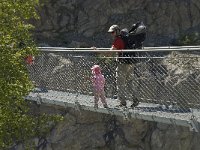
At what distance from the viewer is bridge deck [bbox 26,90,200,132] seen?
25.0ft

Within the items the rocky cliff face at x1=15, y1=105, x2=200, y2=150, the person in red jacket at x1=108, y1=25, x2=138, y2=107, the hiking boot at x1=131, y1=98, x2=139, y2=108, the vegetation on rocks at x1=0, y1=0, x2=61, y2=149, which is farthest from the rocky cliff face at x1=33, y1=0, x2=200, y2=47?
the vegetation on rocks at x1=0, y1=0, x2=61, y2=149

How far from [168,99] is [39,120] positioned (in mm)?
2575

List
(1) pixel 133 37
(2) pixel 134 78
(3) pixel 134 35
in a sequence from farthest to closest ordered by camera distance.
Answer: (2) pixel 134 78 < (1) pixel 133 37 < (3) pixel 134 35

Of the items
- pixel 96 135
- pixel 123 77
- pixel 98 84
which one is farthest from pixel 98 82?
pixel 96 135

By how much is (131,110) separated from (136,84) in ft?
2.82

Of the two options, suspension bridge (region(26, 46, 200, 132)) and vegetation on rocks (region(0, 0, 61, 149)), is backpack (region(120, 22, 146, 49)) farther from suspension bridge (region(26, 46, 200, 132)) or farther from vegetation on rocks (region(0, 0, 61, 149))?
vegetation on rocks (region(0, 0, 61, 149))

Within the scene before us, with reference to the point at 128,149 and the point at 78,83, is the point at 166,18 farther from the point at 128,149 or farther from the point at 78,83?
the point at 78,83

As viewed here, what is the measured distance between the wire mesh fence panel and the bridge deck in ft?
0.53

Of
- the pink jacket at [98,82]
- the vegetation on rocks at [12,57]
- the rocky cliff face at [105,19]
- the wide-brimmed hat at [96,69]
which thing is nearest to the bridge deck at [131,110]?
the pink jacket at [98,82]

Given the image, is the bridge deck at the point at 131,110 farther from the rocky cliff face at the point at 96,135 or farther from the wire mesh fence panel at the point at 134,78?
the rocky cliff face at the point at 96,135

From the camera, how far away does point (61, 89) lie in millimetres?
10922

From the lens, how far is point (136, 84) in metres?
9.09

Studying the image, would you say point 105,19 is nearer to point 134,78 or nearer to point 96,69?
point 96,69

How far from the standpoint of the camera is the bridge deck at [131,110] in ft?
25.0
